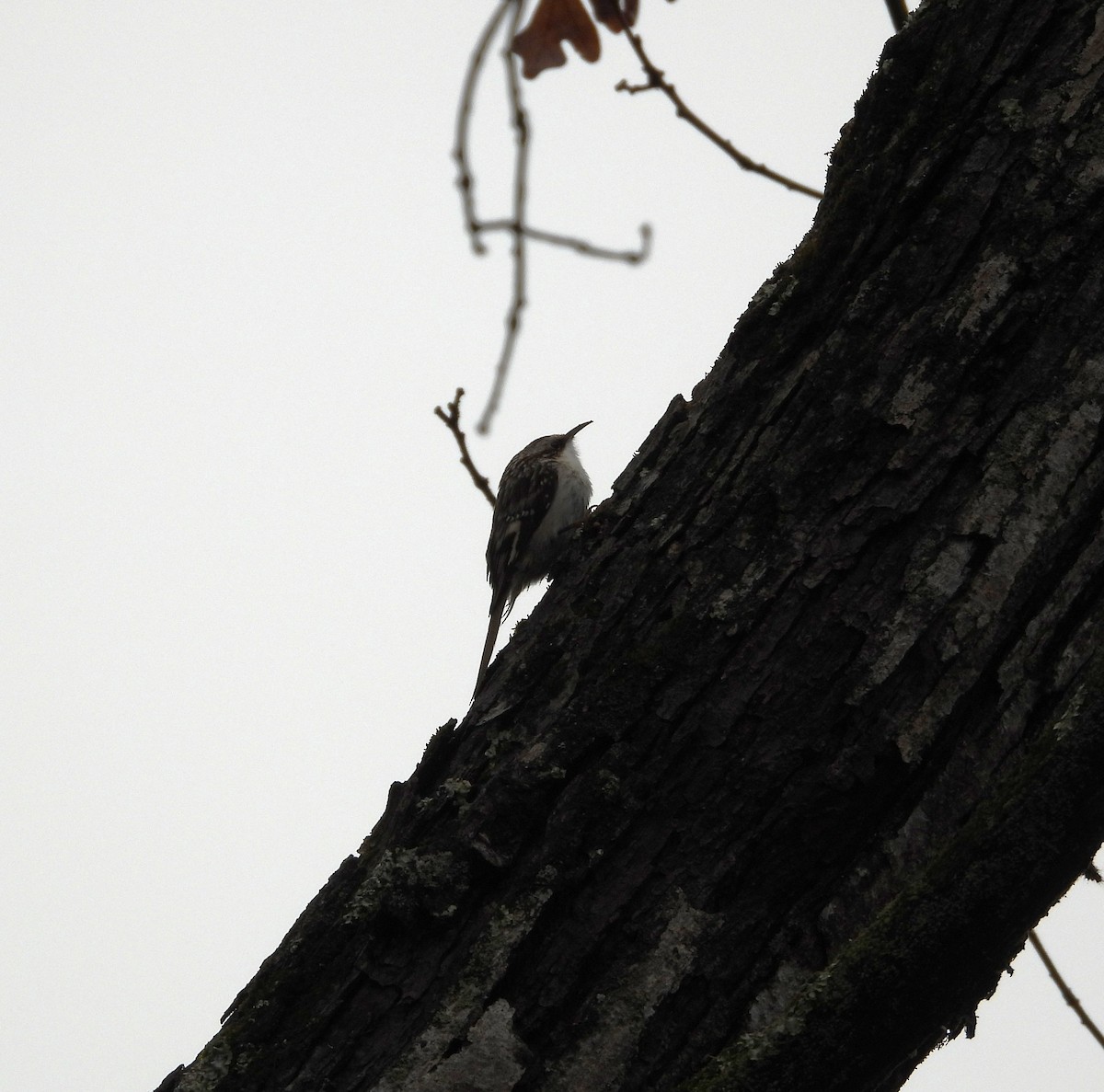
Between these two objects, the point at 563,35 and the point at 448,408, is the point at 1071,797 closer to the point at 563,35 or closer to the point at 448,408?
the point at 563,35

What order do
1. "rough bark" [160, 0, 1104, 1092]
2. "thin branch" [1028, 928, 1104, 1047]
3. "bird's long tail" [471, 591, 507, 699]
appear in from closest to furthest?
"rough bark" [160, 0, 1104, 1092]
"thin branch" [1028, 928, 1104, 1047]
"bird's long tail" [471, 591, 507, 699]

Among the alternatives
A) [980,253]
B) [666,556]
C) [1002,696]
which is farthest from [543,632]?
[980,253]

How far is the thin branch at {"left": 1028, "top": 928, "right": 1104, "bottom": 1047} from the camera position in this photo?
2.41m

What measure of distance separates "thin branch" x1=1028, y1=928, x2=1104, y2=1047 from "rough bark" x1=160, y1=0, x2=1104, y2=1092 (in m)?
0.98

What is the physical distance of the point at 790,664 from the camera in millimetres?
1671

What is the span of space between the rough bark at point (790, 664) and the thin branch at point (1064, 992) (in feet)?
3.22

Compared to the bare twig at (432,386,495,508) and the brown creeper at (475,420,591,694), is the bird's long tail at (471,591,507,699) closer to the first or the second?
the brown creeper at (475,420,591,694)

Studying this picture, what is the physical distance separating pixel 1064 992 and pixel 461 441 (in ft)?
6.51

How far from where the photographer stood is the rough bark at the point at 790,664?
61.3 inches

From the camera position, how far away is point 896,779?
1.58 metres

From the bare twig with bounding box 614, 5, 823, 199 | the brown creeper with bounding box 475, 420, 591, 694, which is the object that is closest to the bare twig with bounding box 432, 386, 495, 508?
the bare twig with bounding box 614, 5, 823, 199

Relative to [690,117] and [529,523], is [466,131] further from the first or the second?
[529,523]

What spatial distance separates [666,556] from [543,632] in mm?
245

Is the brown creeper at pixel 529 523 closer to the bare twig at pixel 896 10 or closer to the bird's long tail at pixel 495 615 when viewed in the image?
the bird's long tail at pixel 495 615
